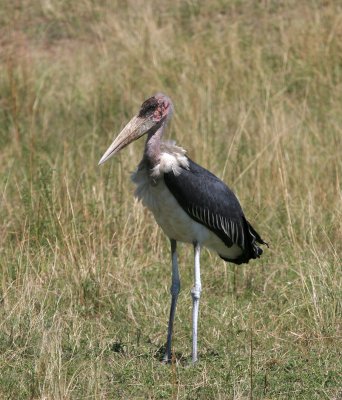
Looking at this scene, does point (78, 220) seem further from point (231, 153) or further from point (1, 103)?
point (1, 103)

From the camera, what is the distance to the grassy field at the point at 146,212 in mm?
5680

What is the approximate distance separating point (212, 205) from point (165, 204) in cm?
28

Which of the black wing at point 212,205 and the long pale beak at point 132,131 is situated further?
the long pale beak at point 132,131

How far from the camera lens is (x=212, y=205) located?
6.18m

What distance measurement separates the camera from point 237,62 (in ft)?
32.5

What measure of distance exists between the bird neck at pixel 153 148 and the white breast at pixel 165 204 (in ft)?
0.11

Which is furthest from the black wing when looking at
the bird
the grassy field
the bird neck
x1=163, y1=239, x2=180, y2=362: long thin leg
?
the grassy field

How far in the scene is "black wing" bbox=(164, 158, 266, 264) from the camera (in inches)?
238

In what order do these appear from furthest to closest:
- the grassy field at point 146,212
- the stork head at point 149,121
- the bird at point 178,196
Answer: the stork head at point 149,121
the bird at point 178,196
the grassy field at point 146,212

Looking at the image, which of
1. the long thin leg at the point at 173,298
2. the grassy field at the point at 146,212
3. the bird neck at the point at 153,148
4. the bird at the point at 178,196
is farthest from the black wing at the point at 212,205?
the grassy field at the point at 146,212

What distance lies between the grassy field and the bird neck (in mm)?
924

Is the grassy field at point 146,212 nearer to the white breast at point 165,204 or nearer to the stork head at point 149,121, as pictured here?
the white breast at point 165,204

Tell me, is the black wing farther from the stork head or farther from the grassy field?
the grassy field

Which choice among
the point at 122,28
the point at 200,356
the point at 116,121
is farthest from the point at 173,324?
the point at 122,28
